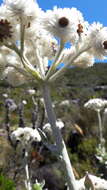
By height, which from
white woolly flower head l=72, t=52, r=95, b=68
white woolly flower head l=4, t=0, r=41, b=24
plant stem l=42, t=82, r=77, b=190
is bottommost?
plant stem l=42, t=82, r=77, b=190

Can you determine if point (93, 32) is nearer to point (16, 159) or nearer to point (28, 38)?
point (28, 38)

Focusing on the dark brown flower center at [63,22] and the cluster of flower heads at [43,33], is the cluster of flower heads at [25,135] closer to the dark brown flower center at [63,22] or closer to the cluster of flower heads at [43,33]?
the cluster of flower heads at [43,33]

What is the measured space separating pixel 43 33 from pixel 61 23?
16cm

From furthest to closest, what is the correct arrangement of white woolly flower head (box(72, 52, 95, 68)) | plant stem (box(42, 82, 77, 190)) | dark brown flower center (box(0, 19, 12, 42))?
white woolly flower head (box(72, 52, 95, 68)) < dark brown flower center (box(0, 19, 12, 42)) < plant stem (box(42, 82, 77, 190))

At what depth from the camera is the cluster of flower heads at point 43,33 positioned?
7.04 ft

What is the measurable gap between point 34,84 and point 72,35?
0.36 metres

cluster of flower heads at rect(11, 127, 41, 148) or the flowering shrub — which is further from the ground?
the flowering shrub

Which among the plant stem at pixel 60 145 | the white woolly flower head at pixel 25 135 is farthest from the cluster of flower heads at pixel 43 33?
the white woolly flower head at pixel 25 135

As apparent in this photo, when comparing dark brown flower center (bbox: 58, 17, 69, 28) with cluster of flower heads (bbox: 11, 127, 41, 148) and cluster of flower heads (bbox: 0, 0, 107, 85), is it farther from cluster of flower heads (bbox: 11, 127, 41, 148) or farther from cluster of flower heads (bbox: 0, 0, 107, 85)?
cluster of flower heads (bbox: 11, 127, 41, 148)

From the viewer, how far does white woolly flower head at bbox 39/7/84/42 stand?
6.99 feet

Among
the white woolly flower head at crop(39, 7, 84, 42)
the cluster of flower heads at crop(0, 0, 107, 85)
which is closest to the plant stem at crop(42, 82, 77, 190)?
the cluster of flower heads at crop(0, 0, 107, 85)

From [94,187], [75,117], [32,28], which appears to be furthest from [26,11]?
[75,117]

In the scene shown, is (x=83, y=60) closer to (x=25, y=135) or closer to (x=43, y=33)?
(x=43, y=33)

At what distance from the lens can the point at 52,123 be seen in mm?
2064
